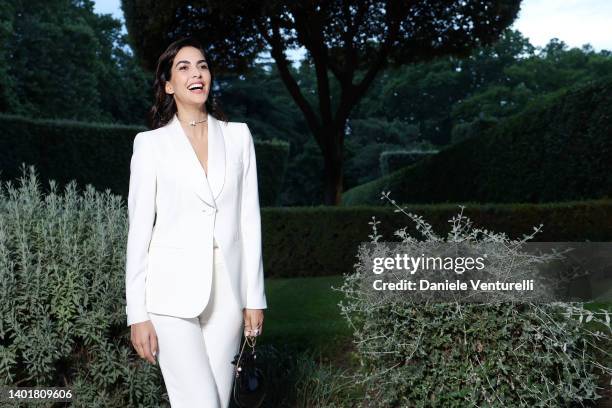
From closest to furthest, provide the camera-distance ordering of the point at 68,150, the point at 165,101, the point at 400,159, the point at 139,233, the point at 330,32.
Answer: the point at 139,233, the point at 165,101, the point at 68,150, the point at 330,32, the point at 400,159

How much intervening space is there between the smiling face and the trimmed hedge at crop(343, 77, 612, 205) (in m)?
8.53

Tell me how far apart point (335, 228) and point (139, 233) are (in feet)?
27.0

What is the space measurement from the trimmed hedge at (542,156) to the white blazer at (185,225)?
8.56 metres

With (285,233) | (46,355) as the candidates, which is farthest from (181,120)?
(285,233)

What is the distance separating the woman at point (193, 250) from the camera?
8.79ft

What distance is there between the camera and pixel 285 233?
10969 millimetres

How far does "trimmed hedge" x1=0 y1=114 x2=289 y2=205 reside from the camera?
15.1 m

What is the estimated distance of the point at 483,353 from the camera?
12.3 ft

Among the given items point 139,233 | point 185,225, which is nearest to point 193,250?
point 185,225

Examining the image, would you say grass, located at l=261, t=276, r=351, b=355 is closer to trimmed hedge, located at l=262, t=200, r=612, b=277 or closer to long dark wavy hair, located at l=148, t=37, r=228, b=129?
trimmed hedge, located at l=262, t=200, r=612, b=277

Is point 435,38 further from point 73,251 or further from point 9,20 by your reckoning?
point 9,20

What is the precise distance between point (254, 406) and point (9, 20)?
27.4 metres

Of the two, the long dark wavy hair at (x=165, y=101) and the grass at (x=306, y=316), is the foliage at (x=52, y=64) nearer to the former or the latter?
the grass at (x=306, y=316)

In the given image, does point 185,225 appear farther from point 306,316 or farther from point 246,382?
point 306,316
